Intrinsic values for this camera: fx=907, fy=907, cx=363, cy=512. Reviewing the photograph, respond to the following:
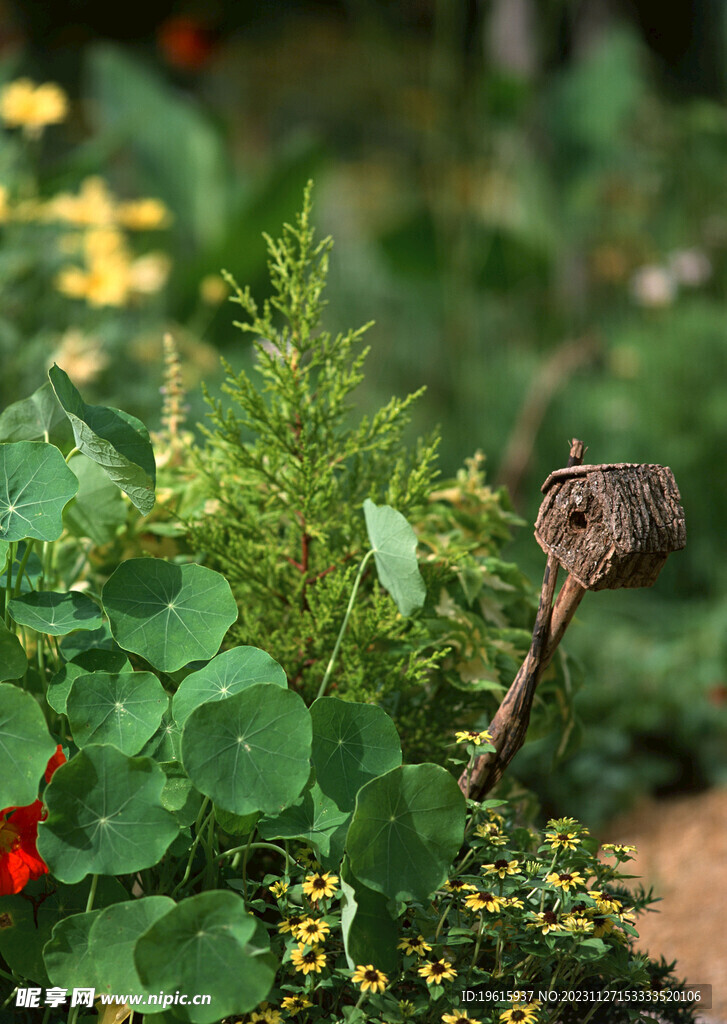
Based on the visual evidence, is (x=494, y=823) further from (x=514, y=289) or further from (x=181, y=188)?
(x=514, y=289)

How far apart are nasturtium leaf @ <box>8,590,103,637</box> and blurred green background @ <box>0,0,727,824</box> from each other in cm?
93

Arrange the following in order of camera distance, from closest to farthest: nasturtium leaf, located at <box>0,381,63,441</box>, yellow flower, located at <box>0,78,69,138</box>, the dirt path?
nasturtium leaf, located at <box>0,381,63,441</box> → the dirt path → yellow flower, located at <box>0,78,69,138</box>

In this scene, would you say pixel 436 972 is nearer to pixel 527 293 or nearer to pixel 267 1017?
pixel 267 1017

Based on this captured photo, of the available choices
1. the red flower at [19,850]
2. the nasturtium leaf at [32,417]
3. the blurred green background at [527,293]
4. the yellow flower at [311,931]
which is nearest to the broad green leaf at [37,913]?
the red flower at [19,850]

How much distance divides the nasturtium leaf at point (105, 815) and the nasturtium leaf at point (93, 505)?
0.30m

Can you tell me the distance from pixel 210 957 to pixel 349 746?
6.0 inches

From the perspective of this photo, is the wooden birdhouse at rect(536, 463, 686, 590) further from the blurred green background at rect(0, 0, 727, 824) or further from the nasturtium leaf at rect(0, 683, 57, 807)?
the blurred green background at rect(0, 0, 727, 824)

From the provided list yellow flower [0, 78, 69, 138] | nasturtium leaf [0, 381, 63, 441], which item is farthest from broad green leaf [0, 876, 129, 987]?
yellow flower [0, 78, 69, 138]

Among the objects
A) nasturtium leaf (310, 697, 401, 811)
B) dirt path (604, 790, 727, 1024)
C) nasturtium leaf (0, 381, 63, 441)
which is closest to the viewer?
nasturtium leaf (310, 697, 401, 811)

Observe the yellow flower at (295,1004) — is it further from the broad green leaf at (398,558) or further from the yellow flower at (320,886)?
the broad green leaf at (398,558)

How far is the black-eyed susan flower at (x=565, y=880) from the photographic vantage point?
557mm

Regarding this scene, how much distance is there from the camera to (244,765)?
521 mm

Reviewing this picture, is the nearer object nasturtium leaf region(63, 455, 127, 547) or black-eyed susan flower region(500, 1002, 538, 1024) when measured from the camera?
black-eyed susan flower region(500, 1002, 538, 1024)

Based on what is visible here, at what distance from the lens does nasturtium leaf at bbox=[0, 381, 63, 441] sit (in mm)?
696
